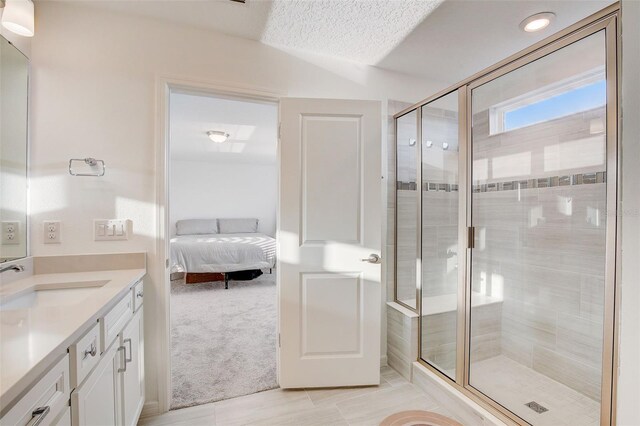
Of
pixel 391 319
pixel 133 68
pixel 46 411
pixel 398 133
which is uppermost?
pixel 133 68

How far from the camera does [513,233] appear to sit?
2.48m

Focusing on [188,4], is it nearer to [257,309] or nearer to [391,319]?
[391,319]

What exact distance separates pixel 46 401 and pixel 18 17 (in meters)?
1.73

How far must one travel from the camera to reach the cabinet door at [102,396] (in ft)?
3.26

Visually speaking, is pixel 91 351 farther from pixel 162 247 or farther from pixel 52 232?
pixel 52 232

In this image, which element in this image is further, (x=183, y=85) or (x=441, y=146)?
A: (x=441, y=146)

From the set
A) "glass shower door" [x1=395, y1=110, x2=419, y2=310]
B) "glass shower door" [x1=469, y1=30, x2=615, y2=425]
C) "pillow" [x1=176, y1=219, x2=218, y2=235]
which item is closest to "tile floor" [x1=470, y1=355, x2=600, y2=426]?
"glass shower door" [x1=469, y1=30, x2=615, y2=425]

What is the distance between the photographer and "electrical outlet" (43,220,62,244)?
1707 mm

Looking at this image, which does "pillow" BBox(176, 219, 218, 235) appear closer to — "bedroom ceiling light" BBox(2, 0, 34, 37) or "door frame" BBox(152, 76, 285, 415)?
"door frame" BBox(152, 76, 285, 415)

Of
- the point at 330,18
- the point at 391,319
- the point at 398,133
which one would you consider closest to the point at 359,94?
the point at 398,133

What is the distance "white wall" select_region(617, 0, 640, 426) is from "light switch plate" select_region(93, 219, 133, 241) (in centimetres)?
214

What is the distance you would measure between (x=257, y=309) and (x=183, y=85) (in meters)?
2.84

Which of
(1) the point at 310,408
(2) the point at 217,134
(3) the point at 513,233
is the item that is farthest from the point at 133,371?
(2) the point at 217,134

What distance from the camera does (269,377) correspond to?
231 centimetres
